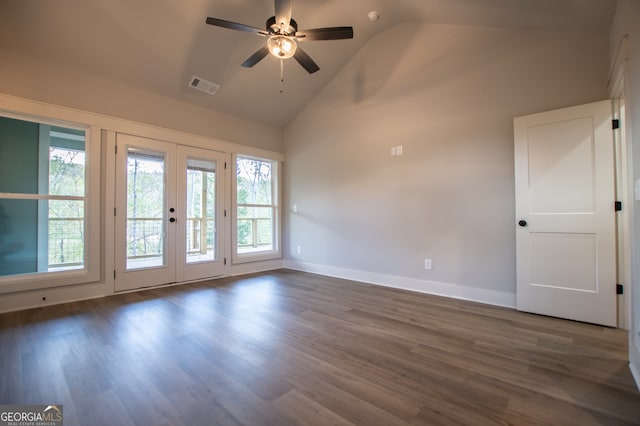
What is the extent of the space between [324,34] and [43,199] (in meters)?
3.82

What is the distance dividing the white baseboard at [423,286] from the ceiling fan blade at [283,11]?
340cm

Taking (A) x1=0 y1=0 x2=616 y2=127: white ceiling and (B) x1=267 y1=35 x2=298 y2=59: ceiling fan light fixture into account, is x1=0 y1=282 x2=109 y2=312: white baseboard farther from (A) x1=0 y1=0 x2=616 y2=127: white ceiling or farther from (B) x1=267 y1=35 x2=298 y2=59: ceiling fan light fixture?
(B) x1=267 y1=35 x2=298 y2=59: ceiling fan light fixture

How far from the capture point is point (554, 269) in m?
2.79

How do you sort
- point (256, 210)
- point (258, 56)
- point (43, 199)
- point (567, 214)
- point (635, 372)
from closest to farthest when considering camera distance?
point (635, 372)
point (567, 214)
point (258, 56)
point (43, 199)
point (256, 210)

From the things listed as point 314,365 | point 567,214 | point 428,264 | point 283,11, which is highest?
point 283,11

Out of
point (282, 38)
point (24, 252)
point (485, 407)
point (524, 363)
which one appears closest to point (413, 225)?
point (524, 363)

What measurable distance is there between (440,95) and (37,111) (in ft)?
16.0

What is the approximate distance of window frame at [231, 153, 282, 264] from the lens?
16.0ft

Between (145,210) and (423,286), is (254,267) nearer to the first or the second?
(145,210)

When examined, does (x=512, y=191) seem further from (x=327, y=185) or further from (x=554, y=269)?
(x=327, y=185)

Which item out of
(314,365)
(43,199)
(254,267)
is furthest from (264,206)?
(314,365)

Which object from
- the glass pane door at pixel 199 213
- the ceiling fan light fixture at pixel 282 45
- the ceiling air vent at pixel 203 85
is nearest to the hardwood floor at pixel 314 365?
the glass pane door at pixel 199 213

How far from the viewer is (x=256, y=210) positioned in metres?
5.43

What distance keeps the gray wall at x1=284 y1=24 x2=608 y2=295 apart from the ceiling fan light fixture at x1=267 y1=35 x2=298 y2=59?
1.87 meters
